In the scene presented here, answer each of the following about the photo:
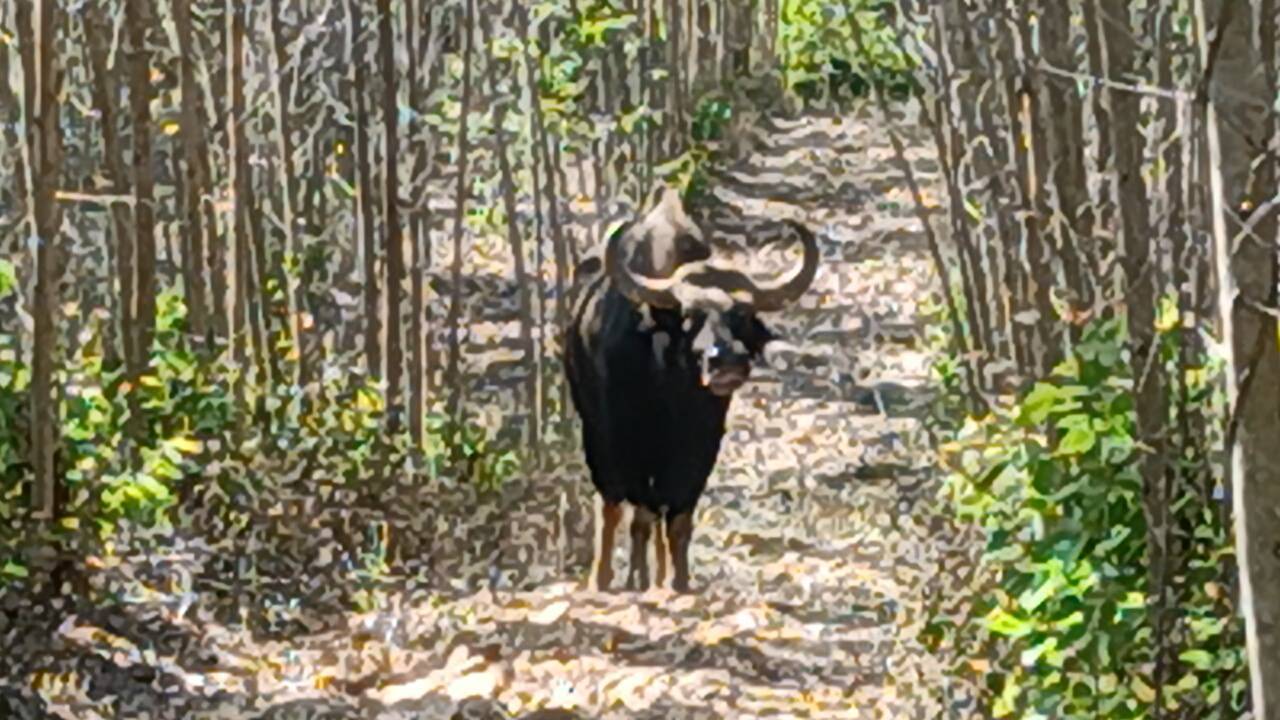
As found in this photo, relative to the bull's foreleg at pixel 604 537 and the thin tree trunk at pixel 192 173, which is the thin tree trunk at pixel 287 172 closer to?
the thin tree trunk at pixel 192 173

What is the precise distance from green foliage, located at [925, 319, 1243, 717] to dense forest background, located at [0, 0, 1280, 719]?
14 millimetres

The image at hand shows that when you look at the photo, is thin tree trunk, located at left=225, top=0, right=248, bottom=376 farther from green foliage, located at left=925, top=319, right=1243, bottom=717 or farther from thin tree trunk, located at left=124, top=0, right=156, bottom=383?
green foliage, located at left=925, top=319, right=1243, bottom=717

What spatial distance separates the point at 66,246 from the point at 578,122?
9.05 meters

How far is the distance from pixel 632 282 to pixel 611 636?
2.37 m

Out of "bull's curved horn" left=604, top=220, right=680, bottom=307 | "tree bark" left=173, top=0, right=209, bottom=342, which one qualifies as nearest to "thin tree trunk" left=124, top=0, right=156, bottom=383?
"tree bark" left=173, top=0, right=209, bottom=342

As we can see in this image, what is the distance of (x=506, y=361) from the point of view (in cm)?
1622

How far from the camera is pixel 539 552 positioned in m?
10.7

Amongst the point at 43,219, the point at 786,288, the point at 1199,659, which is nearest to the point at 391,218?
the point at 786,288

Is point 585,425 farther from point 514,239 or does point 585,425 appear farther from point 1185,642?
point 1185,642

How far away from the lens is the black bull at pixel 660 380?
10.4 meters

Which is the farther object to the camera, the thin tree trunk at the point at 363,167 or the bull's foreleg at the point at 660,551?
the thin tree trunk at the point at 363,167

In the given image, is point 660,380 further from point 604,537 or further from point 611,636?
point 611,636

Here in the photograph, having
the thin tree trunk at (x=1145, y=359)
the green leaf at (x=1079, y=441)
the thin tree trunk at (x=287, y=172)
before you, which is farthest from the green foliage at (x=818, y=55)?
the thin tree trunk at (x=1145, y=359)

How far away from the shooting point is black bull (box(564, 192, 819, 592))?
10352mm
